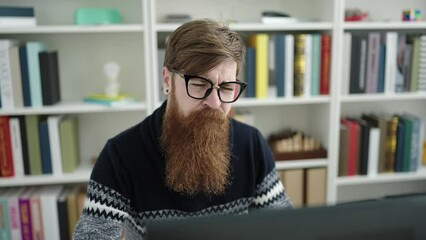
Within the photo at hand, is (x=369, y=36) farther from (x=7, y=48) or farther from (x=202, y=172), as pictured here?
(x=7, y=48)

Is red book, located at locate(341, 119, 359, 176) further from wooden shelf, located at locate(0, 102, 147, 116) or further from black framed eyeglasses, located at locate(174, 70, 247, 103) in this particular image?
black framed eyeglasses, located at locate(174, 70, 247, 103)

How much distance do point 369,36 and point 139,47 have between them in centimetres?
118

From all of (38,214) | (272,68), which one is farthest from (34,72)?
(272,68)

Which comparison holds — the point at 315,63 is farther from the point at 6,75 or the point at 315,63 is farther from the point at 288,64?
the point at 6,75

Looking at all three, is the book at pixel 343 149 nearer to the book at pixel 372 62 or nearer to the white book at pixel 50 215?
the book at pixel 372 62

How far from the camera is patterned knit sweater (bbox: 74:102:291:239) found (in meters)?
Result: 1.15

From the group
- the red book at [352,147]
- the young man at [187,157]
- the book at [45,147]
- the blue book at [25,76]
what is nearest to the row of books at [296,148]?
the red book at [352,147]

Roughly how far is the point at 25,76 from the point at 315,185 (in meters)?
1.54

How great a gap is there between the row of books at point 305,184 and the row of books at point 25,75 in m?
1.25

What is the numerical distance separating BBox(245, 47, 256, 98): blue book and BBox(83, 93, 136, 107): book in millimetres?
586

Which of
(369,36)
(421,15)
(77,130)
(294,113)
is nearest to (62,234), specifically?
(77,130)

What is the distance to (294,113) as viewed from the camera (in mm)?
2533

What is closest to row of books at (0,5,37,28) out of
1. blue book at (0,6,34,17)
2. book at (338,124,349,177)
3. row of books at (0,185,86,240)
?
blue book at (0,6,34,17)

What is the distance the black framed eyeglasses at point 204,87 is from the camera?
109 centimetres
